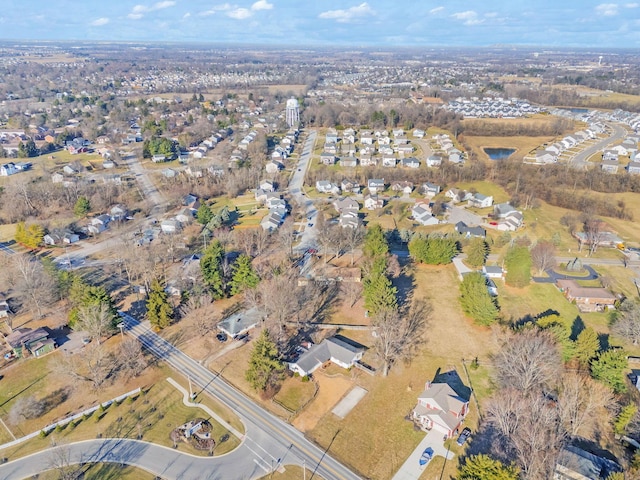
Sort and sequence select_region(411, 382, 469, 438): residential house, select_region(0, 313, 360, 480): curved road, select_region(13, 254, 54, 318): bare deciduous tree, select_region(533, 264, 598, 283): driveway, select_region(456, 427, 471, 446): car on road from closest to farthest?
select_region(0, 313, 360, 480): curved road, select_region(456, 427, 471, 446): car on road, select_region(411, 382, 469, 438): residential house, select_region(13, 254, 54, 318): bare deciduous tree, select_region(533, 264, 598, 283): driveway

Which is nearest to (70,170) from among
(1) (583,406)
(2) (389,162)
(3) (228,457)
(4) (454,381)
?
(2) (389,162)

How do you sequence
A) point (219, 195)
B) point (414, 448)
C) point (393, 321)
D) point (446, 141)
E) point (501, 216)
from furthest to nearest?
point (446, 141)
point (219, 195)
point (501, 216)
point (393, 321)
point (414, 448)

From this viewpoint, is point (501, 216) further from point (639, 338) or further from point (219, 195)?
point (219, 195)

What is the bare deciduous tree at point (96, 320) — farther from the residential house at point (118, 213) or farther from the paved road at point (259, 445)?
the residential house at point (118, 213)

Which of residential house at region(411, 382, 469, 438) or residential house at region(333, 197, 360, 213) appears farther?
residential house at region(333, 197, 360, 213)

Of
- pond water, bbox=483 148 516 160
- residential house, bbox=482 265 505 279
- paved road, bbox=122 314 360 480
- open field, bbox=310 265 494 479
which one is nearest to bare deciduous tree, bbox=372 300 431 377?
open field, bbox=310 265 494 479

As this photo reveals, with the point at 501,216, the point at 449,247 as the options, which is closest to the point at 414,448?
the point at 449,247

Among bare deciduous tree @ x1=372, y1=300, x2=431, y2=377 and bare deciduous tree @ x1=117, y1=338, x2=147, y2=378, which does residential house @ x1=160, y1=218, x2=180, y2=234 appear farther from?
bare deciduous tree @ x1=372, y1=300, x2=431, y2=377
